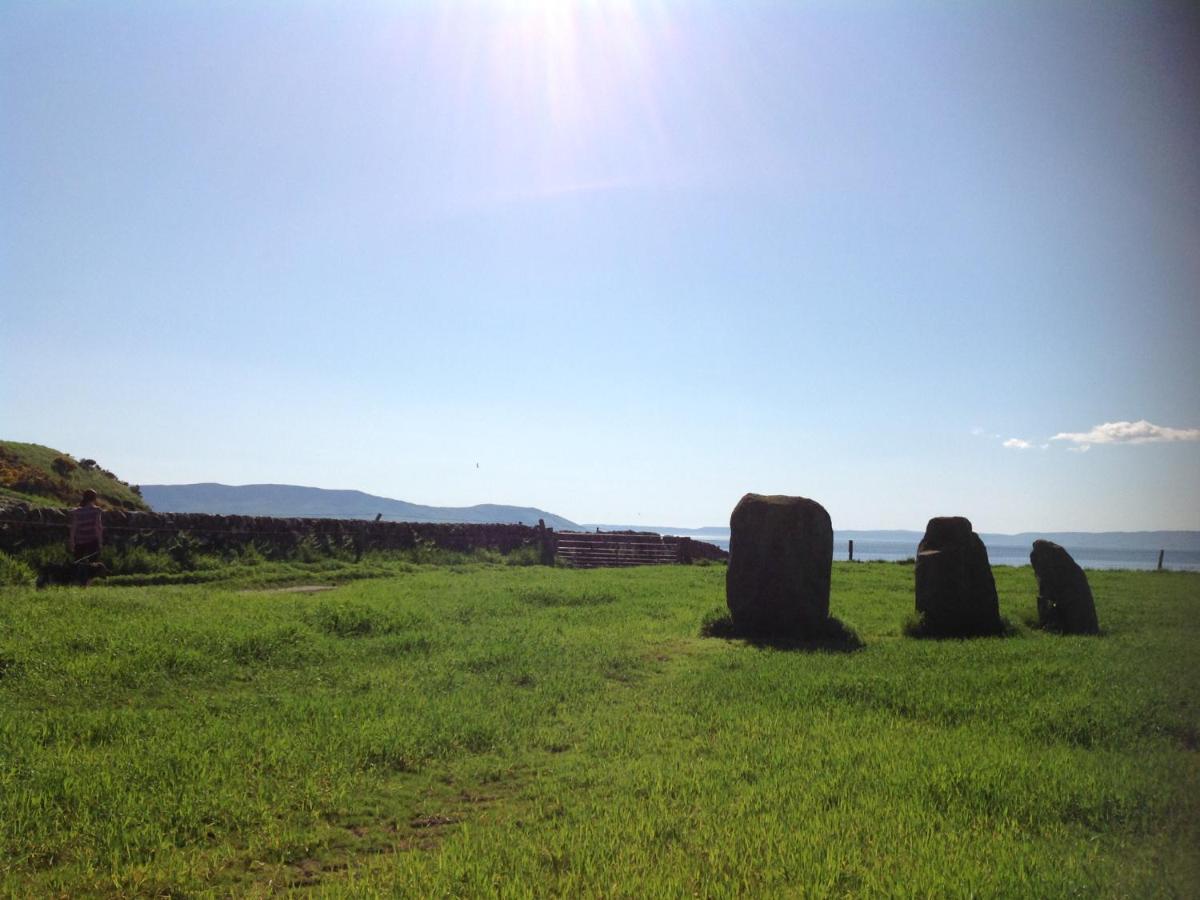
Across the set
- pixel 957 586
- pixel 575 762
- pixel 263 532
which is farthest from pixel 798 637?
pixel 263 532

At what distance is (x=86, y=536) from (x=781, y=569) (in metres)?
13.2

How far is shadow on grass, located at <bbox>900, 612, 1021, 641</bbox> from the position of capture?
→ 39.3 ft

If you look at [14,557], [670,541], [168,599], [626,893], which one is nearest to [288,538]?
[14,557]

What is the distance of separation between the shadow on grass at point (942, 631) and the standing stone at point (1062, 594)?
2.42 feet

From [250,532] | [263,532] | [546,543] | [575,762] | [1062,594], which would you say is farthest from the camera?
[546,543]

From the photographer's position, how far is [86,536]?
48.3 ft

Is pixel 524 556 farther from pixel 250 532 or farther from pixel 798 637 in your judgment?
pixel 798 637

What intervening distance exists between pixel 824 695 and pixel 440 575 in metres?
13.7

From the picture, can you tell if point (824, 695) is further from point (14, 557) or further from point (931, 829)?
point (14, 557)

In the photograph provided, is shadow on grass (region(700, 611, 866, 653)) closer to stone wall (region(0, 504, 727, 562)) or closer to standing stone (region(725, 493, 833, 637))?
standing stone (region(725, 493, 833, 637))

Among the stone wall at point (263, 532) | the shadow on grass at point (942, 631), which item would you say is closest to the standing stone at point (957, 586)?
the shadow on grass at point (942, 631)

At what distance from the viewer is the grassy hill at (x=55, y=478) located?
2488 centimetres

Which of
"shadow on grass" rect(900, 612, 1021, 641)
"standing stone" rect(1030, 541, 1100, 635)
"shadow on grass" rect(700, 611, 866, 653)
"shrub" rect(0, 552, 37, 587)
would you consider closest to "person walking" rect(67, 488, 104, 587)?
"shrub" rect(0, 552, 37, 587)

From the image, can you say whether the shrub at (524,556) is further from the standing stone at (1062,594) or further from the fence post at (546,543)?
the standing stone at (1062,594)
